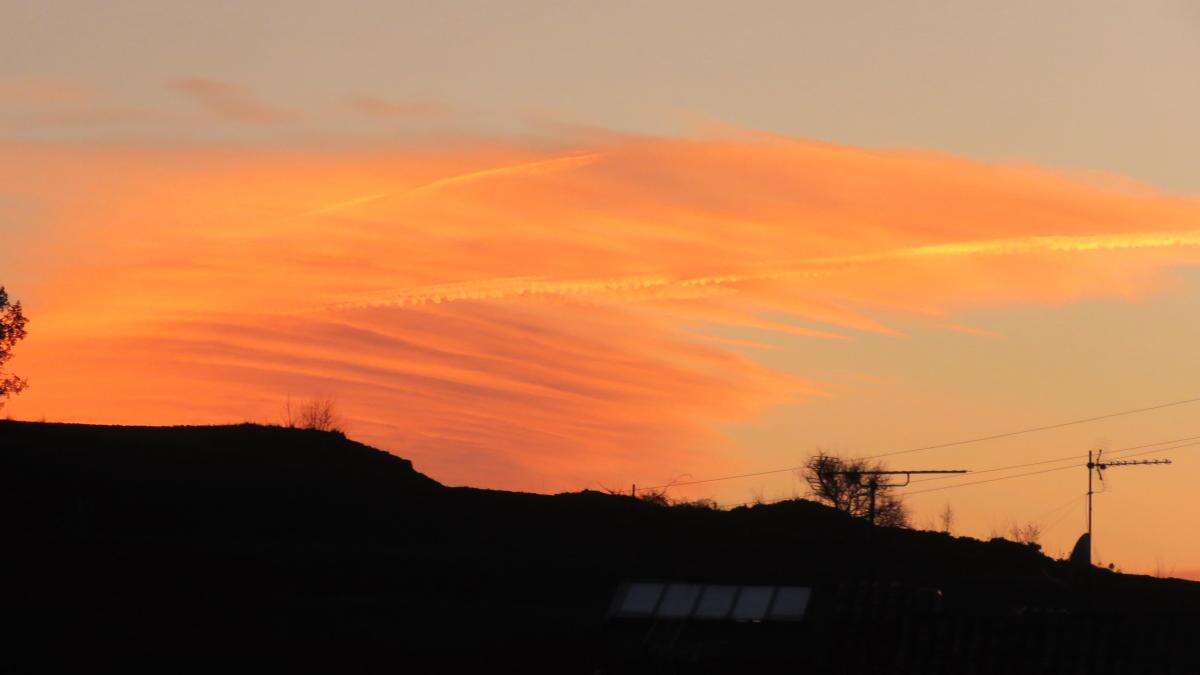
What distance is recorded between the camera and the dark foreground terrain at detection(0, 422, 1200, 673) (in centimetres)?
4097

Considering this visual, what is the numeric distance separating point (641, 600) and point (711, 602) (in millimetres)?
2309

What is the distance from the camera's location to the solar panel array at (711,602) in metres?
42.4

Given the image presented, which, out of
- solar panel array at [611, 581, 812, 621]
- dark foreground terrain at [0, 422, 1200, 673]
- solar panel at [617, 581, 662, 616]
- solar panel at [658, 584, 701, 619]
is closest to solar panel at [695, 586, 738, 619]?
solar panel array at [611, 581, 812, 621]

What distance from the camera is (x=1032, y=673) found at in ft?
129

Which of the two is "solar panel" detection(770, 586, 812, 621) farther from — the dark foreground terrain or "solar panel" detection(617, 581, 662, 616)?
"solar panel" detection(617, 581, 662, 616)

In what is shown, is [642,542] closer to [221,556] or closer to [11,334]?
[221,556]

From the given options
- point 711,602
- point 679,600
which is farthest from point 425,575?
point 711,602

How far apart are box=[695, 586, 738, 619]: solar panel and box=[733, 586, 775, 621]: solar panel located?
0.89 feet

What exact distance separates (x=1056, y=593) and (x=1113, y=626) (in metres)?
42.1

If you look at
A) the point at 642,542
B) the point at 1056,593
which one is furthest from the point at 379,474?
the point at 1056,593

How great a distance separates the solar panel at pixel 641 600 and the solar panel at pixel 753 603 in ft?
8.57

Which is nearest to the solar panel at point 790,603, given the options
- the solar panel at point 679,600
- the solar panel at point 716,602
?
the solar panel at point 716,602

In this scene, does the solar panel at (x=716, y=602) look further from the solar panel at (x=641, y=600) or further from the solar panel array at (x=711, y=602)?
the solar panel at (x=641, y=600)

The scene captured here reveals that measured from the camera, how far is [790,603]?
42.6 m
